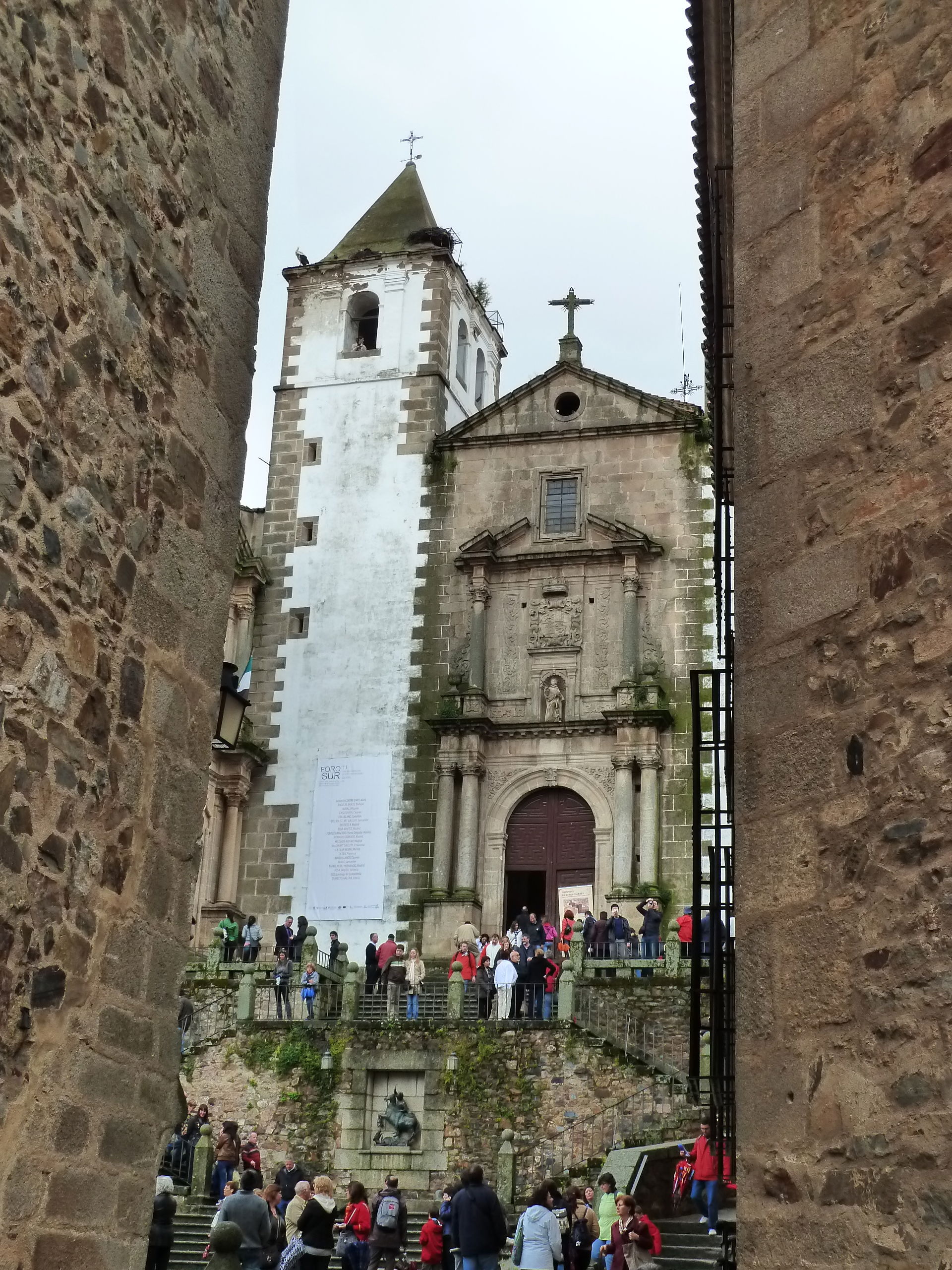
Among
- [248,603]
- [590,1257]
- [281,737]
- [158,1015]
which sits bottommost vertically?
[590,1257]

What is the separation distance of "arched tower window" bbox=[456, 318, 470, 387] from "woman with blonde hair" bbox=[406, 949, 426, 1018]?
1094 centimetres

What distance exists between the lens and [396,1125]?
18.6 meters

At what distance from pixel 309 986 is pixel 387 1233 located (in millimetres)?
7211

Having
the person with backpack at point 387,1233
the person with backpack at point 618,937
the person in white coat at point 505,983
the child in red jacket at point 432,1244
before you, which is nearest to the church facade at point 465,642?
the person with backpack at point 618,937

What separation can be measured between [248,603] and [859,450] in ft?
69.9

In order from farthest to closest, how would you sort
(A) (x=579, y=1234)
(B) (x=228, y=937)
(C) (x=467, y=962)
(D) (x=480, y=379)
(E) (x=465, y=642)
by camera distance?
(D) (x=480, y=379)
(E) (x=465, y=642)
(B) (x=228, y=937)
(C) (x=467, y=962)
(A) (x=579, y=1234)

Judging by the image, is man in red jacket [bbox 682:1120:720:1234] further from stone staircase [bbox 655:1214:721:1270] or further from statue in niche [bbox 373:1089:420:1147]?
statue in niche [bbox 373:1089:420:1147]

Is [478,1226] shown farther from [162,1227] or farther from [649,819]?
[649,819]

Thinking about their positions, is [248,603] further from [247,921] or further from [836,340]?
Answer: [836,340]

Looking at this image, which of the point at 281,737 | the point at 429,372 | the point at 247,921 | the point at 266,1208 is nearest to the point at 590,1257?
the point at 266,1208

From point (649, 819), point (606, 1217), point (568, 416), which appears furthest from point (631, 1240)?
point (568, 416)

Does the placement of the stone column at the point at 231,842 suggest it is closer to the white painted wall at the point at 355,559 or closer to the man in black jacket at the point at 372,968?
the white painted wall at the point at 355,559

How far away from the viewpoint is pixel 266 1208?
1022 cm

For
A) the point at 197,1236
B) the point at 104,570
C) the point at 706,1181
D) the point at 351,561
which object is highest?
the point at 351,561
